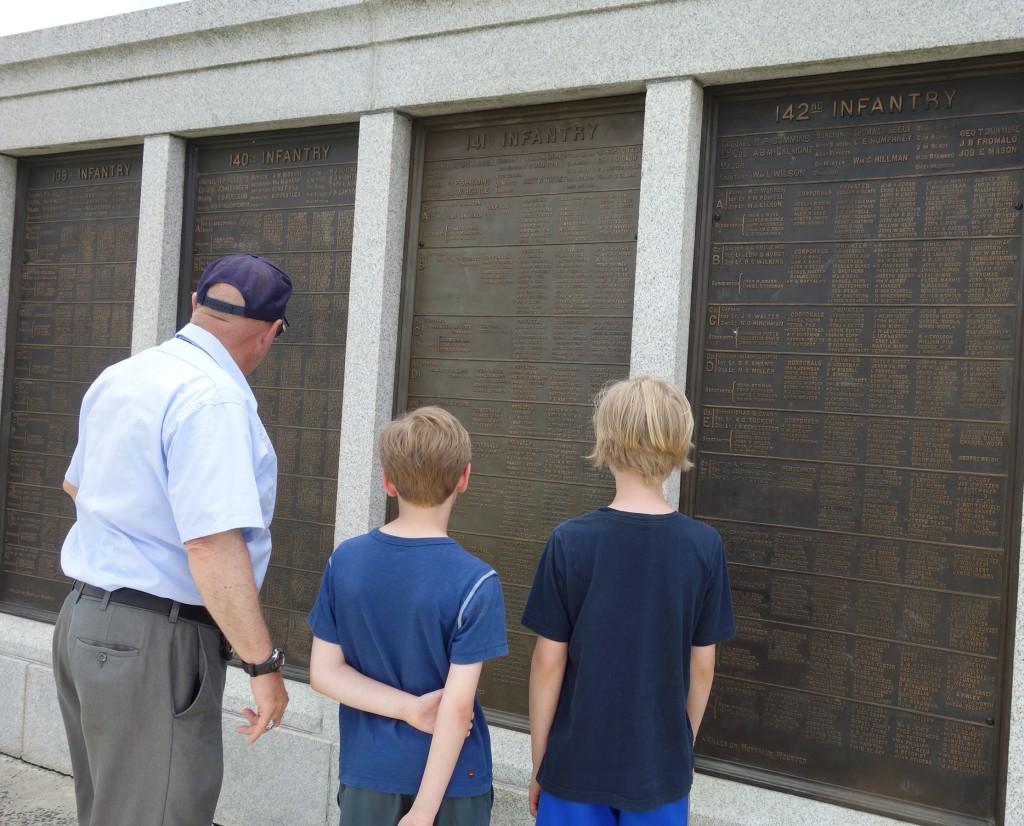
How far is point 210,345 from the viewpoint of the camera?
2.78m

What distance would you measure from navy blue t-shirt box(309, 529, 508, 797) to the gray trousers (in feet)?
1.62

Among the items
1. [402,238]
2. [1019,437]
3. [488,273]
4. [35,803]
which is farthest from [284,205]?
[1019,437]

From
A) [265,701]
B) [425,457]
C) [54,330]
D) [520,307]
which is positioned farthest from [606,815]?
[54,330]

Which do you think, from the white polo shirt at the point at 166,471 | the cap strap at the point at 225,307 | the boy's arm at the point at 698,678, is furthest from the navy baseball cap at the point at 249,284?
the boy's arm at the point at 698,678

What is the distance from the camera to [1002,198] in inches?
141

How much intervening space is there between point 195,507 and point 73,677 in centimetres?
63

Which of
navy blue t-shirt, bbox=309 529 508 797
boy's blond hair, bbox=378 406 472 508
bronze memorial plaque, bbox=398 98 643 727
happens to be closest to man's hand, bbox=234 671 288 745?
navy blue t-shirt, bbox=309 529 508 797

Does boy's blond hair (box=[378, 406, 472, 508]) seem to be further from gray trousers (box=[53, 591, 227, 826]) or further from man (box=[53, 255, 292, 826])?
gray trousers (box=[53, 591, 227, 826])

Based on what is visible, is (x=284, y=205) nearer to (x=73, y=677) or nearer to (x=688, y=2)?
(x=688, y=2)

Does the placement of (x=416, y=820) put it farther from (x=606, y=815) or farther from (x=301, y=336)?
(x=301, y=336)

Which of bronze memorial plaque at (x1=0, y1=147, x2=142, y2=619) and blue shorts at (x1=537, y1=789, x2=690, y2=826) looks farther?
bronze memorial plaque at (x1=0, y1=147, x2=142, y2=619)

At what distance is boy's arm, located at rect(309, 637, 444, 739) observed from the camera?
2312mm

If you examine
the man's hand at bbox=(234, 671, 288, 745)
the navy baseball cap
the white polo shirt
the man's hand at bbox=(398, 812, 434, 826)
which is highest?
the navy baseball cap

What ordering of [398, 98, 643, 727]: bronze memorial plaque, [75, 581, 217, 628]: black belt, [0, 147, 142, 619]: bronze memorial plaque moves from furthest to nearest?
[0, 147, 142, 619]: bronze memorial plaque
[398, 98, 643, 727]: bronze memorial plaque
[75, 581, 217, 628]: black belt
